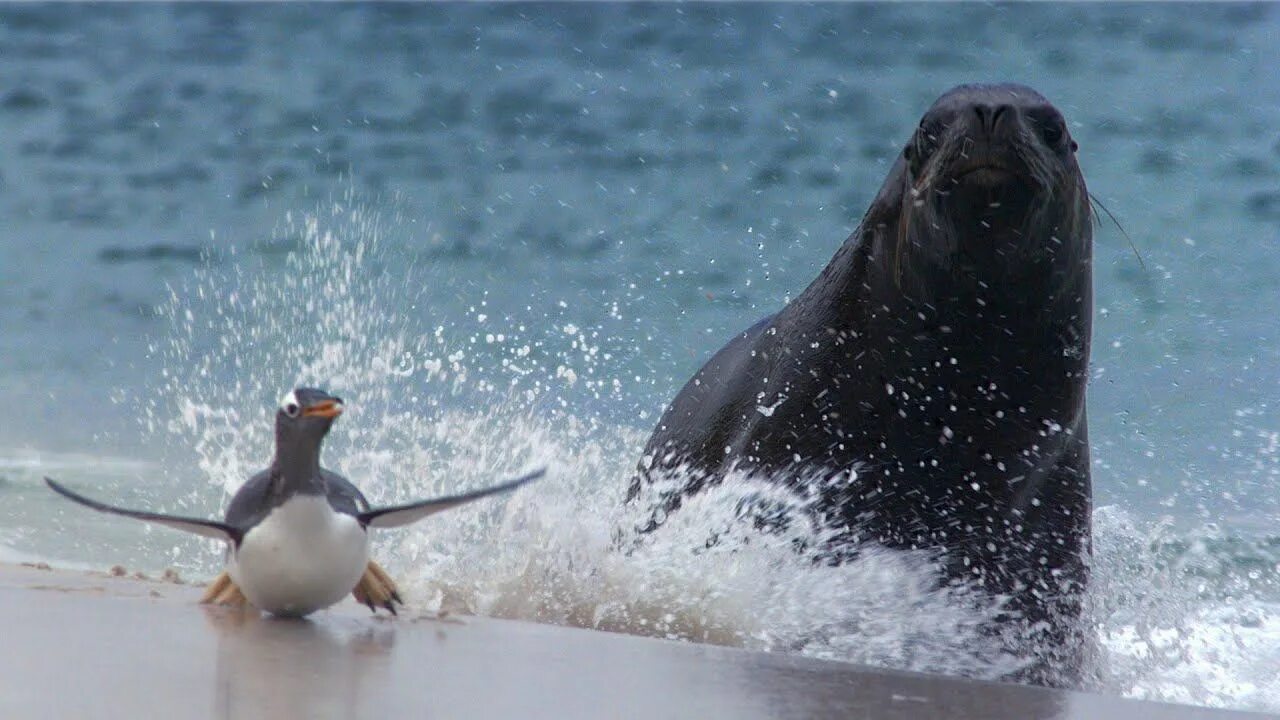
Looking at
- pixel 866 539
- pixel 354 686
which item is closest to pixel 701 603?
pixel 866 539

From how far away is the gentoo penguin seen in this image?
273 centimetres

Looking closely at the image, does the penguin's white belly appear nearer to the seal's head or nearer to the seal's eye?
the seal's head

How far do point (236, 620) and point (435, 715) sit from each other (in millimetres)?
919

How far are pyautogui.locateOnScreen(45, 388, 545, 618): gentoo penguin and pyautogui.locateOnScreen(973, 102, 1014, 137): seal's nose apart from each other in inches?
49.1

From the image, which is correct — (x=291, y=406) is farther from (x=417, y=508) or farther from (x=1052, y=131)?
(x=1052, y=131)

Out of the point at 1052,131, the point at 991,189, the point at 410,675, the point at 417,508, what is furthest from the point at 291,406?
the point at 1052,131

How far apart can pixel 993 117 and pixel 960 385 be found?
2.11 feet

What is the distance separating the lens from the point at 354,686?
2143 mm

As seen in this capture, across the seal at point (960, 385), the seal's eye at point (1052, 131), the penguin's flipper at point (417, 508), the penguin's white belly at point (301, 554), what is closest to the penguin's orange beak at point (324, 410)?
the penguin's white belly at point (301, 554)

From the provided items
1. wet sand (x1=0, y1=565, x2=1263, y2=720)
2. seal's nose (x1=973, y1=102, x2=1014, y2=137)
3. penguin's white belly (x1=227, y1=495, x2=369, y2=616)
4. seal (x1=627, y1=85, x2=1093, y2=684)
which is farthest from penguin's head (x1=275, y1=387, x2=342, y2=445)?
seal's nose (x1=973, y1=102, x2=1014, y2=137)

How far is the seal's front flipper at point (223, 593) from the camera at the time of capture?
3.00 m

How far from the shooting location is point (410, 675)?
90.0 inches

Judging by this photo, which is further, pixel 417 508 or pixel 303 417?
pixel 417 508

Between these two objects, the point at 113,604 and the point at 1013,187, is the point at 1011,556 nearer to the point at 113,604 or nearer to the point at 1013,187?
the point at 1013,187
